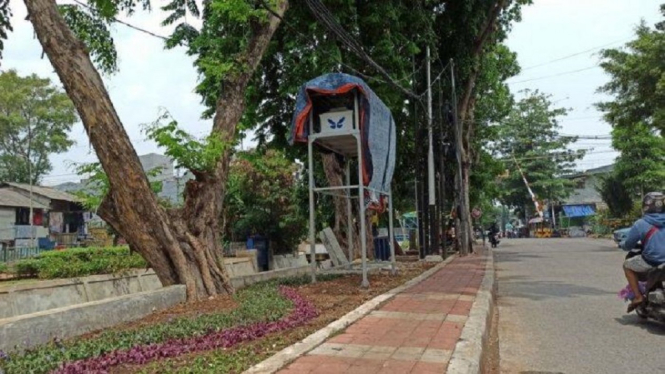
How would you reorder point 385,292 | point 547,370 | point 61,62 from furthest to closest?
point 385,292
point 61,62
point 547,370

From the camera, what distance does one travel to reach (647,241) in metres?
6.45

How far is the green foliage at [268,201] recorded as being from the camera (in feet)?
72.3

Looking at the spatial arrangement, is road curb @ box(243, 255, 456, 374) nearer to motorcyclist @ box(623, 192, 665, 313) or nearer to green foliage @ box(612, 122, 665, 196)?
motorcyclist @ box(623, 192, 665, 313)

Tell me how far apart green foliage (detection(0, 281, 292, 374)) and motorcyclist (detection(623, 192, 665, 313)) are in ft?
13.8

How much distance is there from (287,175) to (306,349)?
1873 cm

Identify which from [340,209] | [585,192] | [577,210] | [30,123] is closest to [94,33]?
[340,209]

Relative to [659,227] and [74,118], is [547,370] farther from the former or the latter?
[74,118]

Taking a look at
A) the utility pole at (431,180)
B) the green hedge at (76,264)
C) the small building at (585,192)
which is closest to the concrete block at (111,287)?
the green hedge at (76,264)

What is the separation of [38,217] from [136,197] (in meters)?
31.3

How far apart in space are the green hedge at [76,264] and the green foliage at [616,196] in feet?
118

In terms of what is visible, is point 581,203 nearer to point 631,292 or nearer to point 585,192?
point 585,192

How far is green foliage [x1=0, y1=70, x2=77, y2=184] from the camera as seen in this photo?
1407 inches

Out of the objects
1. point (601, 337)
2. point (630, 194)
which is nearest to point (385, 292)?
point (601, 337)

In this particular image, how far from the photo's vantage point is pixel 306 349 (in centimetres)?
430
